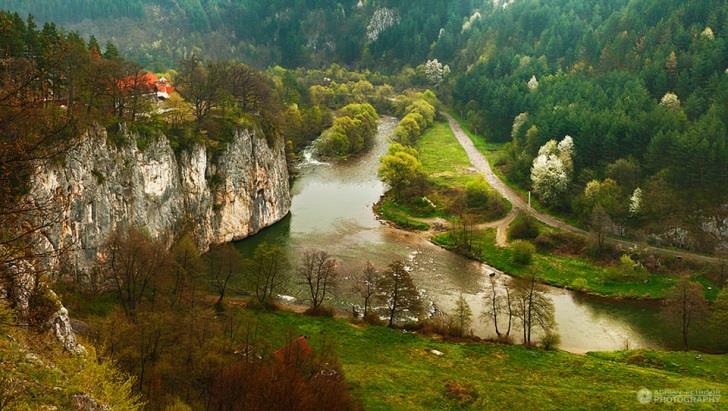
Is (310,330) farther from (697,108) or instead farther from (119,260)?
(697,108)

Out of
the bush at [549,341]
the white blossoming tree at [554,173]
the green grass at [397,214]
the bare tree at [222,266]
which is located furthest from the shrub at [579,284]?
the bare tree at [222,266]

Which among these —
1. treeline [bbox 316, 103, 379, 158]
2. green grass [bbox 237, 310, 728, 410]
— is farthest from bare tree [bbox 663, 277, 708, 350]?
treeline [bbox 316, 103, 379, 158]

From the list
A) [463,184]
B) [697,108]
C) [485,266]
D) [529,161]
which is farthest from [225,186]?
[697,108]

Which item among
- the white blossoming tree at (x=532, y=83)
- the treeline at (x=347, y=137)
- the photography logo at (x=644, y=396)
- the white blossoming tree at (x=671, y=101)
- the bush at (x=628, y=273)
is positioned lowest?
the photography logo at (x=644, y=396)

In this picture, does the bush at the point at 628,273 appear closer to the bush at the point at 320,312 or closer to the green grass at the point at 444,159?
the bush at the point at 320,312

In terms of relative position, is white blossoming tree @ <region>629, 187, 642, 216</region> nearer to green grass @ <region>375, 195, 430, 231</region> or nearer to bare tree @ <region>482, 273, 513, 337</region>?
bare tree @ <region>482, 273, 513, 337</region>

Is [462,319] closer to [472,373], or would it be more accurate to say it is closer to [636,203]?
[472,373]

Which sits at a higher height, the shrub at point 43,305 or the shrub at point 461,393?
the shrub at point 43,305
